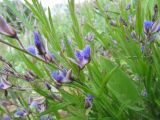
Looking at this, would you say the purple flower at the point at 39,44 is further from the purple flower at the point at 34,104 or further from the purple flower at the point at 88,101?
the purple flower at the point at 34,104

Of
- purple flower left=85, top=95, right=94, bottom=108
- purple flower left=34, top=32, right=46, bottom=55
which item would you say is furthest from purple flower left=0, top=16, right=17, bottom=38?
purple flower left=85, top=95, right=94, bottom=108

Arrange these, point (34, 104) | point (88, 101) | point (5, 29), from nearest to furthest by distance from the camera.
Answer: point (5, 29), point (88, 101), point (34, 104)

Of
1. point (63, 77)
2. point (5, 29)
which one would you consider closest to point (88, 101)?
point (63, 77)

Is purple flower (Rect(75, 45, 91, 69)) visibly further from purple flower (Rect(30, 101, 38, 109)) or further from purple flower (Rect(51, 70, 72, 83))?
purple flower (Rect(30, 101, 38, 109))

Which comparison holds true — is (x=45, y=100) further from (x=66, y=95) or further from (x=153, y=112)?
(x=153, y=112)

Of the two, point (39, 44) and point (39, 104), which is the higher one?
point (39, 44)

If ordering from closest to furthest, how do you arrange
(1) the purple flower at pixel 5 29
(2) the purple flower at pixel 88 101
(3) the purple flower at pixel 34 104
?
(1) the purple flower at pixel 5 29
(2) the purple flower at pixel 88 101
(3) the purple flower at pixel 34 104

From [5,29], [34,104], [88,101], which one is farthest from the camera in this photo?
[34,104]

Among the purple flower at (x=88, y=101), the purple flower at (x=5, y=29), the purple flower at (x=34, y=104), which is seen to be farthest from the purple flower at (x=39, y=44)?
the purple flower at (x=34, y=104)

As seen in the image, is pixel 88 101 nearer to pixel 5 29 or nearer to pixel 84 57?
pixel 84 57

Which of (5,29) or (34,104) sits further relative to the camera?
(34,104)

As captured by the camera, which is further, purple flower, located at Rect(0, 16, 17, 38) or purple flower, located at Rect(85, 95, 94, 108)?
purple flower, located at Rect(85, 95, 94, 108)

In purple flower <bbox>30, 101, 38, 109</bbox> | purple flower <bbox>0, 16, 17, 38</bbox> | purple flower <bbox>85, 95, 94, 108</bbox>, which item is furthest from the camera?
purple flower <bbox>30, 101, 38, 109</bbox>
